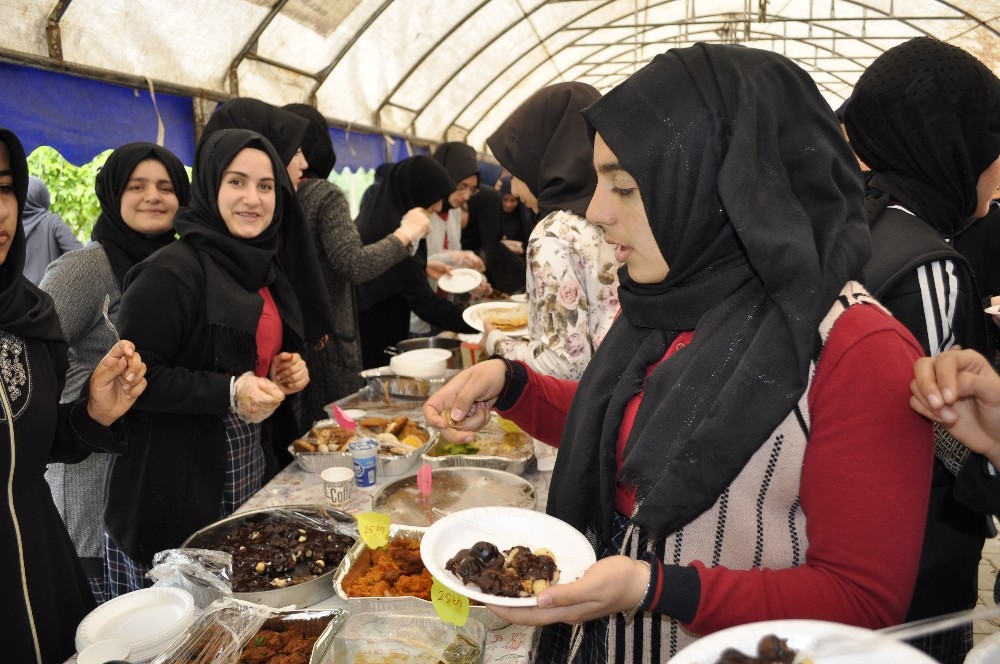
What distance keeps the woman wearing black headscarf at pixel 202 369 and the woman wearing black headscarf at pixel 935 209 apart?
5.85 feet

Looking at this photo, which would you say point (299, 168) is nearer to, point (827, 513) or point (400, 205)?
point (400, 205)

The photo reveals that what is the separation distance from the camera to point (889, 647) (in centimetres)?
83

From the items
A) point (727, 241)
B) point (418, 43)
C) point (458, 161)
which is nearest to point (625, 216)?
point (727, 241)

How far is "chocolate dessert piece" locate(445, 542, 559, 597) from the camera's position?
1201 millimetres

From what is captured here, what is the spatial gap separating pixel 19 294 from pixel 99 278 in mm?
869

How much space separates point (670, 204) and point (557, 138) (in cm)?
132

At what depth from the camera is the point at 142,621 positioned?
1.42m

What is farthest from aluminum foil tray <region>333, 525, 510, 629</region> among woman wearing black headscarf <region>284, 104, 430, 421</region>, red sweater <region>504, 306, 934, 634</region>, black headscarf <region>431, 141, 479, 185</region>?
black headscarf <region>431, 141, 479, 185</region>

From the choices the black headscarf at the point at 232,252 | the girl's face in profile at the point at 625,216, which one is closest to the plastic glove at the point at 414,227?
the black headscarf at the point at 232,252

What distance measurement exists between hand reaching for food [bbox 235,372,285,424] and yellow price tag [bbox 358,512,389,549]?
2.39 feet

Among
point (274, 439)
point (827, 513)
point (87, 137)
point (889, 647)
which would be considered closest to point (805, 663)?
point (889, 647)

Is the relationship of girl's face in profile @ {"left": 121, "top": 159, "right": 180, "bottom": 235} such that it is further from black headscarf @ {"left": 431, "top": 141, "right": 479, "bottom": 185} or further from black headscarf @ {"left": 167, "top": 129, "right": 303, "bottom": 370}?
black headscarf @ {"left": 431, "top": 141, "right": 479, "bottom": 185}

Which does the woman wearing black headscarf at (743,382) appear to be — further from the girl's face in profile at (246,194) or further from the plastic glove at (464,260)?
the plastic glove at (464,260)

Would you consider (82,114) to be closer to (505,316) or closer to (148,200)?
(148,200)
